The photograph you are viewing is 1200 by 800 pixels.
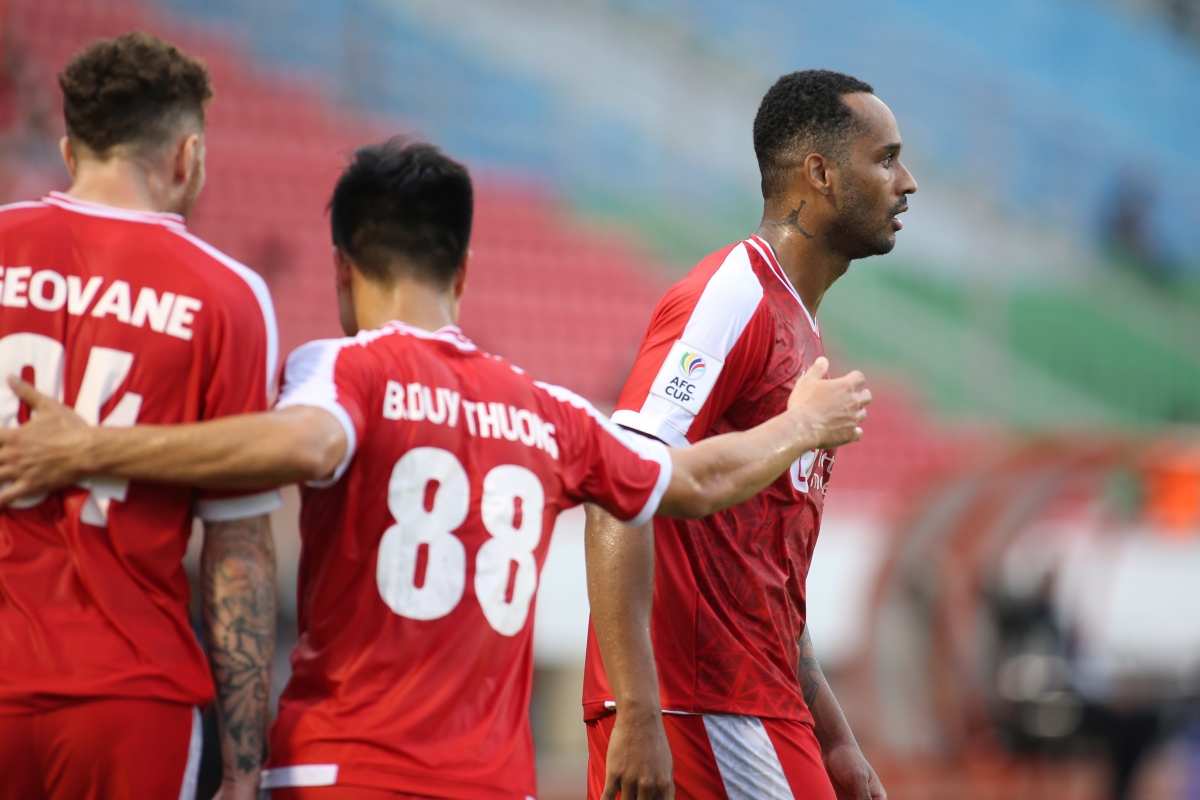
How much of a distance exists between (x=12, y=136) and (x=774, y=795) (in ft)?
33.2

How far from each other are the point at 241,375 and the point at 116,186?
485 mm

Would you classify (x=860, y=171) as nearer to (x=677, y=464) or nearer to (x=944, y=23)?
(x=677, y=464)

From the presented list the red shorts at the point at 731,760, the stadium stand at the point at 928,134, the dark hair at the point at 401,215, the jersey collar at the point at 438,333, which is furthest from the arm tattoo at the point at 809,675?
the stadium stand at the point at 928,134

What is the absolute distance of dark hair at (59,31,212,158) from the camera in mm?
2775

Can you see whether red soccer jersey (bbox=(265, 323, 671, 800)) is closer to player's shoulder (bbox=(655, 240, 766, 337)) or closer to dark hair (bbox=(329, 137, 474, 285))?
dark hair (bbox=(329, 137, 474, 285))

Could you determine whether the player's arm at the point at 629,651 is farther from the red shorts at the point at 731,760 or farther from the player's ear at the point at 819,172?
the player's ear at the point at 819,172

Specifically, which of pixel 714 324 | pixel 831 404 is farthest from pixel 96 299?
pixel 831 404

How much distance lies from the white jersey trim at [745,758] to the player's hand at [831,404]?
0.80m

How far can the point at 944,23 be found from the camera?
800 inches

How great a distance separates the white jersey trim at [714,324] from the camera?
10.9ft

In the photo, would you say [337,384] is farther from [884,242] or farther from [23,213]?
[884,242]

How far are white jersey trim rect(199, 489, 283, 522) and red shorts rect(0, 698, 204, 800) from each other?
37cm

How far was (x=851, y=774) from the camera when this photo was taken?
3.80 meters

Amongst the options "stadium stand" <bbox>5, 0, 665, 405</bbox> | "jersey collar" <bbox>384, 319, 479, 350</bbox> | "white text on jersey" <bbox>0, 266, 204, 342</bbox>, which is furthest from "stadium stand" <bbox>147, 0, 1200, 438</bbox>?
"white text on jersey" <bbox>0, 266, 204, 342</bbox>
